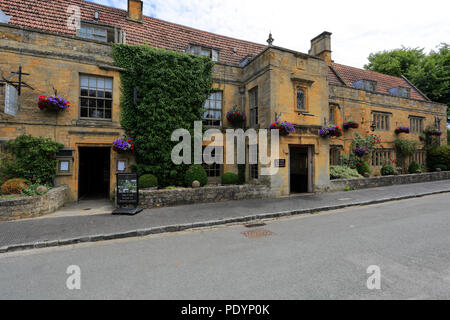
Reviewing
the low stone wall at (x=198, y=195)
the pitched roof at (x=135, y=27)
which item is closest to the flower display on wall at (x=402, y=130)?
the pitched roof at (x=135, y=27)

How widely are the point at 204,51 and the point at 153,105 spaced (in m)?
6.50

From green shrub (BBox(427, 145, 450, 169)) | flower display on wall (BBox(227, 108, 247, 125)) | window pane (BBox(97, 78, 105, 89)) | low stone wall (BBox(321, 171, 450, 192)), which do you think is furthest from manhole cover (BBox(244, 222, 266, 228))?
green shrub (BBox(427, 145, 450, 169))

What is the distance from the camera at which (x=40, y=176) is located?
9836 mm

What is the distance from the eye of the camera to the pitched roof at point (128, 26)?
1187cm

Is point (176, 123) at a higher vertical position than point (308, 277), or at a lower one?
higher

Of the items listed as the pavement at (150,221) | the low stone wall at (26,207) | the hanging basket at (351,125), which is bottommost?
the pavement at (150,221)

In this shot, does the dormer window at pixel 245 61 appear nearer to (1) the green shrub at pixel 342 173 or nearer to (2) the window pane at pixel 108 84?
(2) the window pane at pixel 108 84

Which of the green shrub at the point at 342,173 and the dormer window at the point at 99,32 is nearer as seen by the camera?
the dormer window at the point at 99,32

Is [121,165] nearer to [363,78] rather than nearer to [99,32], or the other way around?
[99,32]

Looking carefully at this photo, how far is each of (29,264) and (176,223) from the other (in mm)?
3608

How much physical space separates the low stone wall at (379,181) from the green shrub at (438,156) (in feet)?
12.3

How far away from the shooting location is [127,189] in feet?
29.0
